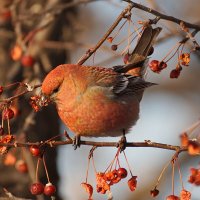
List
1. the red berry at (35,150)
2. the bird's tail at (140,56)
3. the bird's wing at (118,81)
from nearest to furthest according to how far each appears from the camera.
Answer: the red berry at (35,150) < the bird's wing at (118,81) < the bird's tail at (140,56)

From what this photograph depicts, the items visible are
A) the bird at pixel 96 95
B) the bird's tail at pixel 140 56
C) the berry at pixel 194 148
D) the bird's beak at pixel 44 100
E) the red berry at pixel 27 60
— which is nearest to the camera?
the berry at pixel 194 148

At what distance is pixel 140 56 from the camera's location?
4160 mm

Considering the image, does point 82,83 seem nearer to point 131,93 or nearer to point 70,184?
point 131,93

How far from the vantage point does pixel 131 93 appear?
13.2 ft

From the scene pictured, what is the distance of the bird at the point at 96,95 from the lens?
3.45 meters

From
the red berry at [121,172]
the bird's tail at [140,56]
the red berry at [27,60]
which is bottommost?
the red berry at [121,172]

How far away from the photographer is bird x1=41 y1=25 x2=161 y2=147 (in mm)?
3453

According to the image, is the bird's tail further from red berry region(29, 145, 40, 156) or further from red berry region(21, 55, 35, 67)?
red berry region(29, 145, 40, 156)

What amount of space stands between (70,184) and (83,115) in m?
4.86

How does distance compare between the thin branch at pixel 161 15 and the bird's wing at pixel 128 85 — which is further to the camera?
the bird's wing at pixel 128 85

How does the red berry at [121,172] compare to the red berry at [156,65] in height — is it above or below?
below

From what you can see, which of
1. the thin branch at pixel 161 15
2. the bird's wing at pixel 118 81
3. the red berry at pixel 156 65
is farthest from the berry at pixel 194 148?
the bird's wing at pixel 118 81

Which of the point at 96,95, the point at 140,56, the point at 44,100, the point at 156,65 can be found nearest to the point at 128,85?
the point at 140,56

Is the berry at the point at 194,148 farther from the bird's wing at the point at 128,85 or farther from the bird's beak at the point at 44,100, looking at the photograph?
the bird's wing at the point at 128,85
